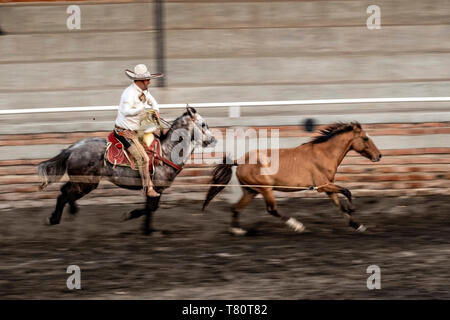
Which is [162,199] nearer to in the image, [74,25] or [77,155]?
[77,155]

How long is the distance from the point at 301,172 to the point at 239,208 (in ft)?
2.97

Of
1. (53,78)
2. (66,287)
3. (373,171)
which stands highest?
(53,78)

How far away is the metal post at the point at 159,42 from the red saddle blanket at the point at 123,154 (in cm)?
308

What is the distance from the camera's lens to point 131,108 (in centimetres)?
941

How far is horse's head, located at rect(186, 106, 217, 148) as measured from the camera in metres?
9.59

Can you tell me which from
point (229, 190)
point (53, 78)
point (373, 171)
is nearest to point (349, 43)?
point (373, 171)

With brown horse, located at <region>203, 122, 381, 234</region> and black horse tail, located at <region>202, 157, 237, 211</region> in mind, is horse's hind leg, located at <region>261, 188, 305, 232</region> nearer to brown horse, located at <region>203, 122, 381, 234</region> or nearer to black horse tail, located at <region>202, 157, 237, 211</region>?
brown horse, located at <region>203, 122, 381, 234</region>

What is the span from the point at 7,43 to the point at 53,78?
111 cm

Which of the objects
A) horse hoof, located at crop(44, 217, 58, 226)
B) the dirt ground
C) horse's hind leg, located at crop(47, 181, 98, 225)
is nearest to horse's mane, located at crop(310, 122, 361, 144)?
the dirt ground

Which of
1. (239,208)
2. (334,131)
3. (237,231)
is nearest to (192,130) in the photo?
(239,208)

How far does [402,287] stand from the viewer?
759cm

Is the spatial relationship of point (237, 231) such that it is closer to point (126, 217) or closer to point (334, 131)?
point (126, 217)

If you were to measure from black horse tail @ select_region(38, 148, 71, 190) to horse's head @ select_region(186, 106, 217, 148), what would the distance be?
1.67 m

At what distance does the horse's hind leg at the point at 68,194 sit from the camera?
32.4 ft
